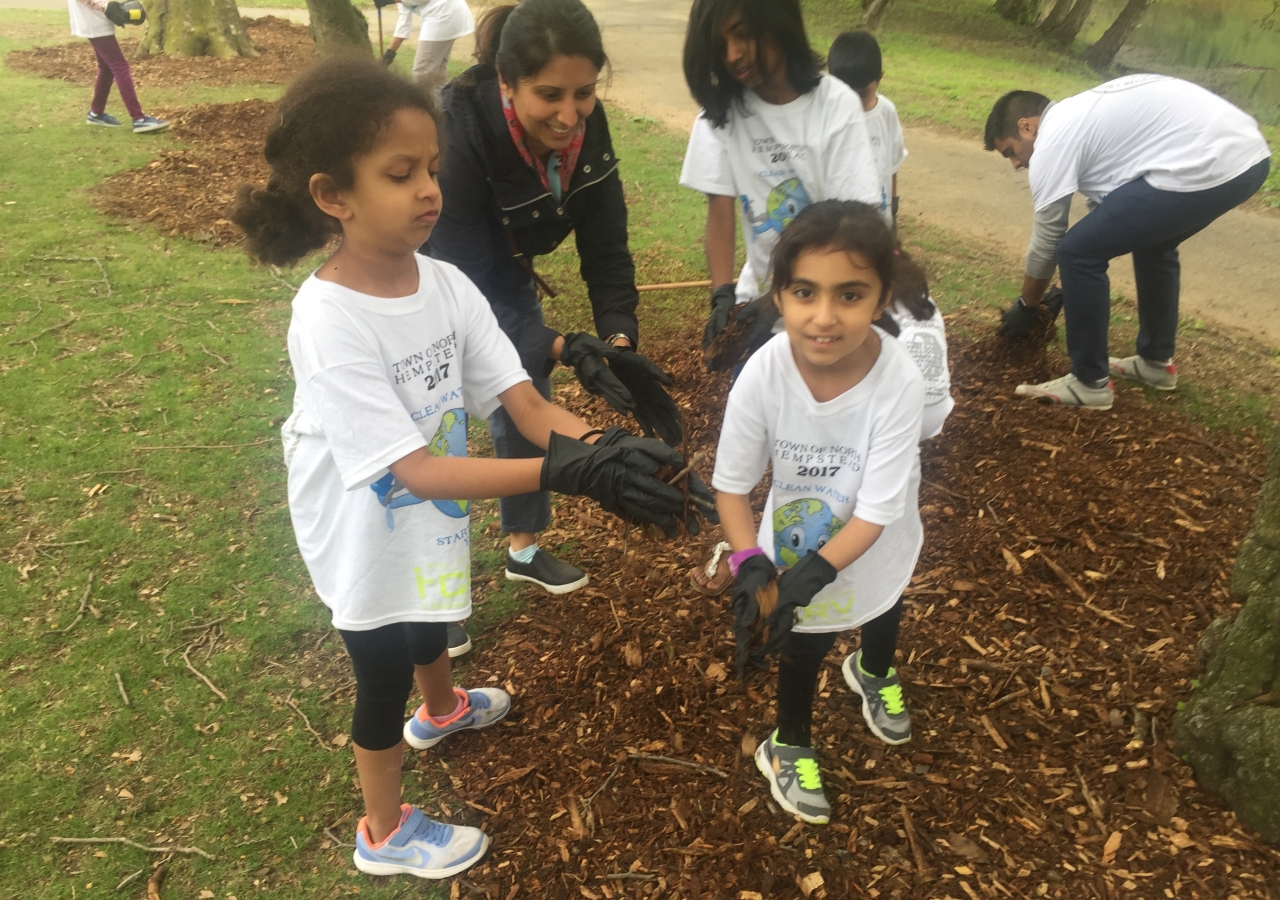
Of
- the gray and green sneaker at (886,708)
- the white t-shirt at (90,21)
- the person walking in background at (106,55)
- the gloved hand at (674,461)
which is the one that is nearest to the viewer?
the gloved hand at (674,461)

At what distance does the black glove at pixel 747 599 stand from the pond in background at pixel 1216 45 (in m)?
15.8

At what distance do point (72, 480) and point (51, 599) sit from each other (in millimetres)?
810

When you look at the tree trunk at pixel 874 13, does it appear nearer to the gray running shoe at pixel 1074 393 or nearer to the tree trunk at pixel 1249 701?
the gray running shoe at pixel 1074 393

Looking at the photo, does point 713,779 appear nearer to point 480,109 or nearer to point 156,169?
point 480,109

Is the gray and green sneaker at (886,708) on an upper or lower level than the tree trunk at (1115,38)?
lower

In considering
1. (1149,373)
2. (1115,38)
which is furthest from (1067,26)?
(1149,373)

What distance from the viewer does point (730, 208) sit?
2.99 m

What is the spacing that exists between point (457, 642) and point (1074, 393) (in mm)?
3035

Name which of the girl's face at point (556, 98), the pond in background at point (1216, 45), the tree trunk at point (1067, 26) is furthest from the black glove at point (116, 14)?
the tree trunk at point (1067, 26)

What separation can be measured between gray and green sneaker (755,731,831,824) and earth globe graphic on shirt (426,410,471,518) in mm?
1129

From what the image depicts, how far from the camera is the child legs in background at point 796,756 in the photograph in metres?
2.24

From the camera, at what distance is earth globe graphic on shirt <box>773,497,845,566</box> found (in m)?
2.00

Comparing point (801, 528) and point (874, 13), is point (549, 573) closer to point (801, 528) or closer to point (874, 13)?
point (801, 528)

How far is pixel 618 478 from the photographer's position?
5.65 feet
